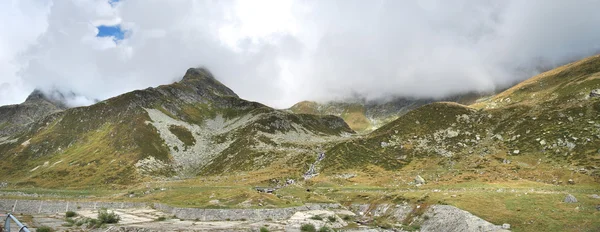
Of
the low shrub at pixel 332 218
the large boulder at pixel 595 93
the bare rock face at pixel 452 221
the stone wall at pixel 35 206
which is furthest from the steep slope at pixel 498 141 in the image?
the stone wall at pixel 35 206

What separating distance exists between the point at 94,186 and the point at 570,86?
8203 inches

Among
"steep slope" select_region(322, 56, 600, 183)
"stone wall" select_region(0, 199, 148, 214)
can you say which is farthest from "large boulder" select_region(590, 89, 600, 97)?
"stone wall" select_region(0, 199, 148, 214)

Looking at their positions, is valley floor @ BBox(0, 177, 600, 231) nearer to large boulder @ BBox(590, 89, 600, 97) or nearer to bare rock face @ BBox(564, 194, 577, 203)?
bare rock face @ BBox(564, 194, 577, 203)

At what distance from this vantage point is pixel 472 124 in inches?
5861

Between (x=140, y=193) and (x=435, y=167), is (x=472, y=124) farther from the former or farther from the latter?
(x=140, y=193)

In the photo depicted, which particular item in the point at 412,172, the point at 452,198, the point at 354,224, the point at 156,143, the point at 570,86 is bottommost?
the point at 354,224

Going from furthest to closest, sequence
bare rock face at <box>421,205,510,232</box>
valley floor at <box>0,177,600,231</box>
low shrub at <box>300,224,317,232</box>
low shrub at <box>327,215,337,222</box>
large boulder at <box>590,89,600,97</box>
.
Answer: large boulder at <box>590,89,600,97</box> → low shrub at <box>327,215,337,222</box> → low shrub at <box>300,224,317,232</box> → bare rock face at <box>421,205,510,232</box> → valley floor at <box>0,177,600,231</box>

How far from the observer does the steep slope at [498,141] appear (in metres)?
97.1

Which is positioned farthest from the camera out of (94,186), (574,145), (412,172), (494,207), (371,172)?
(94,186)

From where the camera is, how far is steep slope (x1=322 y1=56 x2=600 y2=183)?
97.1 metres

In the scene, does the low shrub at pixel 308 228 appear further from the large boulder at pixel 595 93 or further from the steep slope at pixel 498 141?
the large boulder at pixel 595 93

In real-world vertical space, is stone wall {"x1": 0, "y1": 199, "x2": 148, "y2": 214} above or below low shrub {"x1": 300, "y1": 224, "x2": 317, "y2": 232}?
above

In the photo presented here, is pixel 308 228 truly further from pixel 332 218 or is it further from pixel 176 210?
pixel 176 210

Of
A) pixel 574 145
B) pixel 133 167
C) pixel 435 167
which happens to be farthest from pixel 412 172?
pixel 133 167
